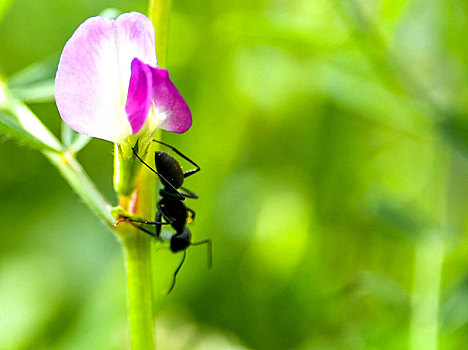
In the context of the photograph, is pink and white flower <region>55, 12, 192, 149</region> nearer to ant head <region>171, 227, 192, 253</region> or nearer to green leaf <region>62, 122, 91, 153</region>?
green leaf <region>62, 122, 91, 153</region>

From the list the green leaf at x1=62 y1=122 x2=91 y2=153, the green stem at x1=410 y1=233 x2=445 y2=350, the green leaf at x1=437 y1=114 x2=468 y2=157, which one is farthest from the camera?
the green leaf at x1=437 y1=114 x2=468 y2=157

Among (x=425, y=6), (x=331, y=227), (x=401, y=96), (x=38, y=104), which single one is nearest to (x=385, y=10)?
(x=401, y=96)

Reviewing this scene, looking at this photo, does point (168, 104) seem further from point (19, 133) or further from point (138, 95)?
point (19, 133)

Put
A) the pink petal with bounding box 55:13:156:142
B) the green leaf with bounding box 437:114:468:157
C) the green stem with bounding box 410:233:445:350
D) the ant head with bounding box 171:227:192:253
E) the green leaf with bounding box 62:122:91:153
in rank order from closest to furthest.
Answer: the pink petal with bounding box 55:13:156:142 < the green leaf with bounding box 62:122:91:153 < the ant head with bounding box 171:227:192:253 < the green stem with bounding box 410:233:445:350 < the green leaf with bounding box 437:114:468:157

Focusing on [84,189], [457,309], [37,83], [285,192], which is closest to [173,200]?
[84,189]

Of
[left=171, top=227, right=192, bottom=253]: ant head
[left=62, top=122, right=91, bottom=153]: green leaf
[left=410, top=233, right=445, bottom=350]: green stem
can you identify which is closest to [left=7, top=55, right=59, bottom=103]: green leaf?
[left=62, top=122, right=91, bottom=153]: green leaf

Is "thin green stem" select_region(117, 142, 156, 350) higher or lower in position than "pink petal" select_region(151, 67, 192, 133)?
lower

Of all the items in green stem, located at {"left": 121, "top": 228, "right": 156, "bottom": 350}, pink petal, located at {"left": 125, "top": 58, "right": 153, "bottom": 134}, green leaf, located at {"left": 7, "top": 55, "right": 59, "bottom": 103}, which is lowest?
green stem, located at {"left": 121, "top": 228, "right": 156, "bottom": 350}

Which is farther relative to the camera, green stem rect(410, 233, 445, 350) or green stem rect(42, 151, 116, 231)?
green stem rect(410, 233, 445, 350)
